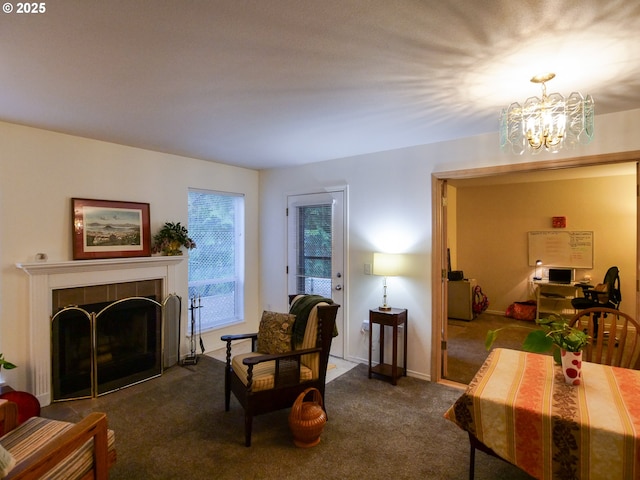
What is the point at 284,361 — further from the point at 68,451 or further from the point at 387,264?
the point at 387,264

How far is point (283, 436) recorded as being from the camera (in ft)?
8.20

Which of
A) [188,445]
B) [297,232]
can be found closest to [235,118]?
[297,232]

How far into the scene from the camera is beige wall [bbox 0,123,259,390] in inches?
112

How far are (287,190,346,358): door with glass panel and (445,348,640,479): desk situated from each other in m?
2.40

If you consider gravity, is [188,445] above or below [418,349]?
below

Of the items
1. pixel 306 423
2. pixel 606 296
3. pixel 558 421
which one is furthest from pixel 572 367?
pixel 606 296

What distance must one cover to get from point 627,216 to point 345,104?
18.4ft

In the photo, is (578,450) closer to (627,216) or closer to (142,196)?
(142,196)

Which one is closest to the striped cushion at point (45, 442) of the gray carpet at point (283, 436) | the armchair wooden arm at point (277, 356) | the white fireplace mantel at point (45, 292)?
the gray carpet at point (283, 436)

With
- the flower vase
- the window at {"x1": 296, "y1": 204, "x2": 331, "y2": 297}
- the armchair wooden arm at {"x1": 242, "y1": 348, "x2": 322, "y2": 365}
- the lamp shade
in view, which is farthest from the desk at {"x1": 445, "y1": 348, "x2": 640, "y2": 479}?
the window at {"x1": 296, "y1": 204, "x2": 331, "y2": 297}

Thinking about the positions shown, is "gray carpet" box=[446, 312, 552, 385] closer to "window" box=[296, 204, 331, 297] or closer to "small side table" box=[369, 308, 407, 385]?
"small side table" box=[369, 308, 407, 385]

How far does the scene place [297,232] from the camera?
4570 millimetres

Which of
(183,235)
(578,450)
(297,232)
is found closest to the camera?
(578,450)

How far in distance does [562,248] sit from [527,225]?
670mm
